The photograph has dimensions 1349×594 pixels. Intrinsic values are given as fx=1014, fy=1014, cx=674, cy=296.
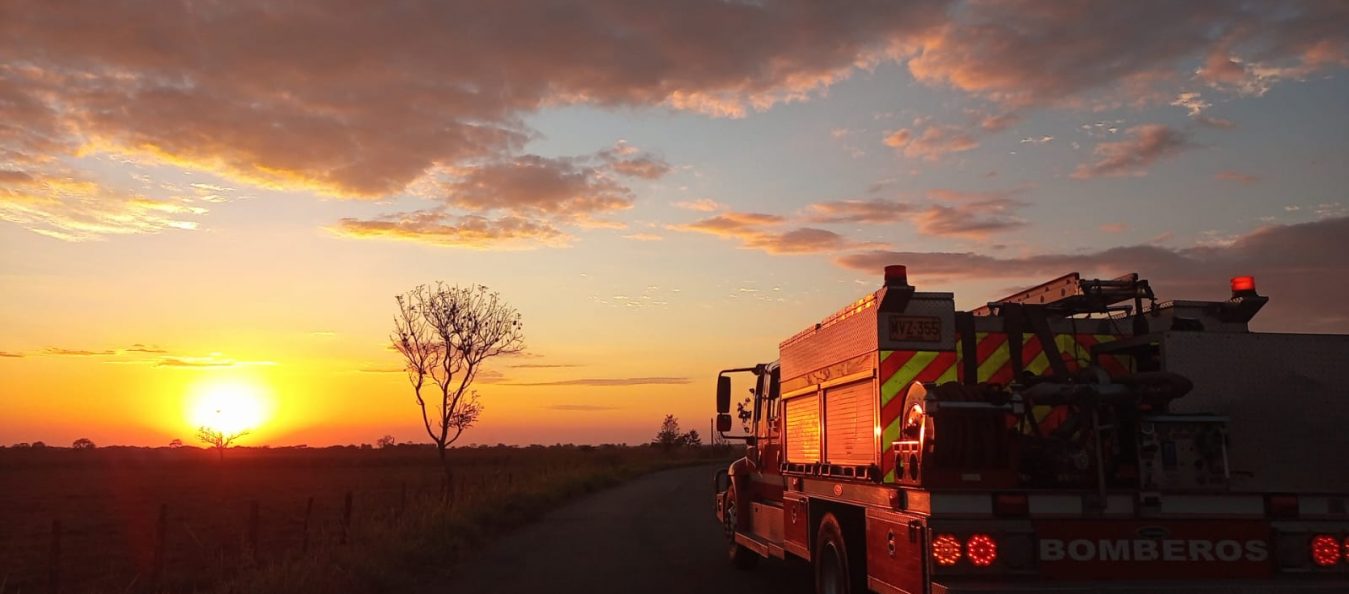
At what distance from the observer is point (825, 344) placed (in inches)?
352

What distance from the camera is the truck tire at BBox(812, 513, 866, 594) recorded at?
25.3 ft

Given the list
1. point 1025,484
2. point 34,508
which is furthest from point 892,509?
point 34,508

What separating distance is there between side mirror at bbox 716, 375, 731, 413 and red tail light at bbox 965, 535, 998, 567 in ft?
20.3

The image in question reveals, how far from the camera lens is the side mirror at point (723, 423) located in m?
12.4

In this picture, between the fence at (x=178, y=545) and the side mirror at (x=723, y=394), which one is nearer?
the side mirror at (x=723, y=394)

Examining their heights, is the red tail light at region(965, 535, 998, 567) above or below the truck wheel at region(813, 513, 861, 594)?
above

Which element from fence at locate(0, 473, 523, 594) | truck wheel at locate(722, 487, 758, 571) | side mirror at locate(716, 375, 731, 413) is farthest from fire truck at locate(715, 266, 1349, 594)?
fence at locate(0, 473, 523, 594)

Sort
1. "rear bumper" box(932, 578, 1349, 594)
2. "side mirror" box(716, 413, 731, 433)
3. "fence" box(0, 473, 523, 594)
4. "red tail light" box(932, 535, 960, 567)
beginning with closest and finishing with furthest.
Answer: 1. "rear bumper" box(932, 578, 1349, 594)
2. "red tail light" box(932, 535, 960, 567)
3. "side mirror" box(716, 413, 731, 433)
4. "fence" box(0, 473, 523, 594)

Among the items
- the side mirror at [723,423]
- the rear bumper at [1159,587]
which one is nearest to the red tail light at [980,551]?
the rear bumper at [1159,587]

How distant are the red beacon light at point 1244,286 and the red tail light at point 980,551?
3636 mm

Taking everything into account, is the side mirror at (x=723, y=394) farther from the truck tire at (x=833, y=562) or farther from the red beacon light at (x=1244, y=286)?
the red beacon light at (x=1244, y=286)

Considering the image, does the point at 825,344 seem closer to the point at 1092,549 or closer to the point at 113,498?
the point at 1092,549

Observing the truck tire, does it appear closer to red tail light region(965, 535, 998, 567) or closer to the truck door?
red tail light region(965, 535, 998, 567)

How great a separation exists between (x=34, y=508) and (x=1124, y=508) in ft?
150
